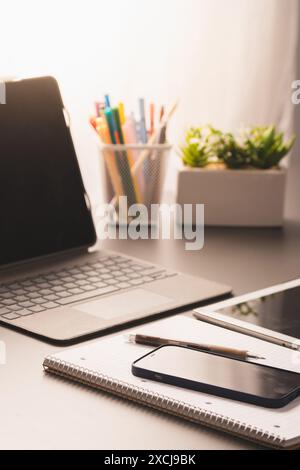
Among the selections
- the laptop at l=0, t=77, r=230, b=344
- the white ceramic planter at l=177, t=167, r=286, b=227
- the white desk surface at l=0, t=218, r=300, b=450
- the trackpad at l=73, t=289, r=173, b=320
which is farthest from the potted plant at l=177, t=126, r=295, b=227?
the white desk surface at l=0, t=218, r=300, b=450

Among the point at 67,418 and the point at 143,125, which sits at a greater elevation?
the point at 143,125

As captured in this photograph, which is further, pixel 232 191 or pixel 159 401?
pixel 232 191

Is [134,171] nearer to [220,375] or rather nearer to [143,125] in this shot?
[143,125]

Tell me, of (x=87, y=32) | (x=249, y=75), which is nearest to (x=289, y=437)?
(x=87, y=32)

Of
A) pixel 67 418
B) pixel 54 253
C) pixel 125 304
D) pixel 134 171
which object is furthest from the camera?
pixel 134 171

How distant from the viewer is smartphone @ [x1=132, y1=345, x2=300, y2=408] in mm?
805

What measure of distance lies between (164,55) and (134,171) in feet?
2.01

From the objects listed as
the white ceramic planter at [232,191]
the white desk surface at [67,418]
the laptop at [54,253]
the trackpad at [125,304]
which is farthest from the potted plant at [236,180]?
the white desk surface at [67,418]

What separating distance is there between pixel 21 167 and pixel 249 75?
112cm

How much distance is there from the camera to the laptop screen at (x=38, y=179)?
122 cm

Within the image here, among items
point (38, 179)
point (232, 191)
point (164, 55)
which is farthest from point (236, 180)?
point (164, 55)

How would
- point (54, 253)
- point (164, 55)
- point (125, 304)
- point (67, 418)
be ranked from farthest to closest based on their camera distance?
point (164, 55), point (54, 253), point (125, 304), point (67, 418)

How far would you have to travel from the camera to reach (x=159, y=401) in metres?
0.82
